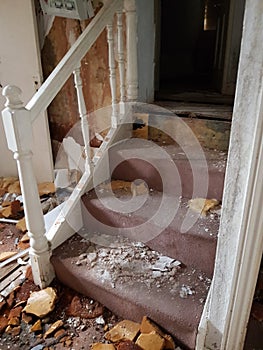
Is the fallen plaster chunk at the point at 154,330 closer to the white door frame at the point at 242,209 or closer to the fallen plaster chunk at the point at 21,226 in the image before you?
the white door frame at the point at 242,209

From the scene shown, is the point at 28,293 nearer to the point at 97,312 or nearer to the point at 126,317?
the point at 97,312

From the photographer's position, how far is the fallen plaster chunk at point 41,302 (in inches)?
57.8

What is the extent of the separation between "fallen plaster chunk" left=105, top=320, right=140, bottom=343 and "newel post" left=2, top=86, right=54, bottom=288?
45 centimetres

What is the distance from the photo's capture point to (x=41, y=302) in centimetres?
150

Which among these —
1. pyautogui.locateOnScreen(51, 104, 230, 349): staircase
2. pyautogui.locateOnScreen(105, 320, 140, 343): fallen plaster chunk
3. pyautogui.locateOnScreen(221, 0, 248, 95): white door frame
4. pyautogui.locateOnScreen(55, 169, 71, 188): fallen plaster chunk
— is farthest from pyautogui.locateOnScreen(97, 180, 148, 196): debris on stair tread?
pyautogui.locateOnScreen(221, 0, 248, 95): white door frame

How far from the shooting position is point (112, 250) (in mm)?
1632

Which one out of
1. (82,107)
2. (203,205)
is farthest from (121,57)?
(203,205)

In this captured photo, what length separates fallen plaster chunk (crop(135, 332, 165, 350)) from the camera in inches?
49.6

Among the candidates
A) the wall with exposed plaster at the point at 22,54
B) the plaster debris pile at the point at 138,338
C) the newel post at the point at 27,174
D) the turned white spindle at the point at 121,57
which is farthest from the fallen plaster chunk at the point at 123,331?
the wall with exposed plaster at the point at 22,54

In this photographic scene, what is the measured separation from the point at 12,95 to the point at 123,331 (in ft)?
3.68

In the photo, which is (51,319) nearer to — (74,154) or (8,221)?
(8,221)

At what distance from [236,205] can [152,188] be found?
37.8 inches

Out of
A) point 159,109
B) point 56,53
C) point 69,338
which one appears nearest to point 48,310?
point 69,338

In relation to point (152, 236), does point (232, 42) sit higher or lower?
higher
